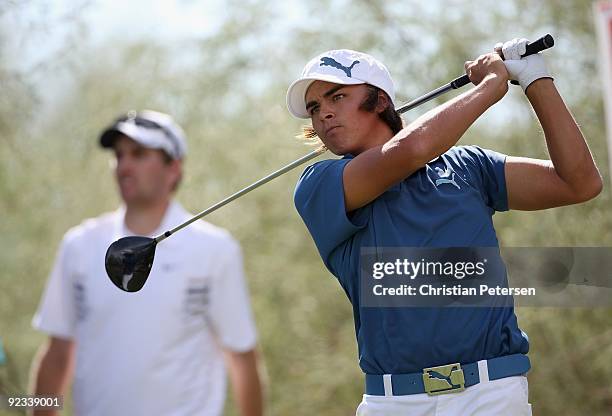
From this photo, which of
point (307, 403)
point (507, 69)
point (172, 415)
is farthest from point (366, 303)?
point (307, 403)

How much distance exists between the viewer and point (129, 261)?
319cm

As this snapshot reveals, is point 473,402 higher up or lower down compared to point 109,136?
lower down

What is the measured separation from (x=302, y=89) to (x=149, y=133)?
199 cm

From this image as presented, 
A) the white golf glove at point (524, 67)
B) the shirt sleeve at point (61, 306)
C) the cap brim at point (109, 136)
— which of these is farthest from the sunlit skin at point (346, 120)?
the cap brim at point (109, 136)

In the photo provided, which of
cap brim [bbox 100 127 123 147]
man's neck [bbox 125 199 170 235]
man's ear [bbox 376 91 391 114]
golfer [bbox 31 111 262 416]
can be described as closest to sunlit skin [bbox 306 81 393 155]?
man's ear [bbox 376 91 391 114]

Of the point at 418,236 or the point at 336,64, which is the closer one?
the point at 418,236

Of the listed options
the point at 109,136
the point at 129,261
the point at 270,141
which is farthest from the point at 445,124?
the point at 270,141

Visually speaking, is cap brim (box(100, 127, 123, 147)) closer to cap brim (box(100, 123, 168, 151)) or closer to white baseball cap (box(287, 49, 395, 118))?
cap brim (box(100, 123, 168, 151))

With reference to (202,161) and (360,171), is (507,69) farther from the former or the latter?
(202,161)

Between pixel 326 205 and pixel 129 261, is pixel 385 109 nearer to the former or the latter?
pixel 326 205

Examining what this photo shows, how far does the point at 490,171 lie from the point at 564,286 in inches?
22.8

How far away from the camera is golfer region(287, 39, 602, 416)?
2.60m

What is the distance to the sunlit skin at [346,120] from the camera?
2.86 m

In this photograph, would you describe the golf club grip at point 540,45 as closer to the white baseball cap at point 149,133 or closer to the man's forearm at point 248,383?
the man's forearm at point 248,383
